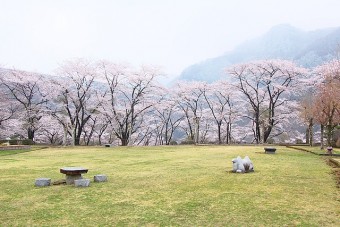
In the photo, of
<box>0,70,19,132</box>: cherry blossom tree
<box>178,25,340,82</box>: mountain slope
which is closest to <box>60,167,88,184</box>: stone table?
<box>0,70,19,132</box>: cherry blossom tree

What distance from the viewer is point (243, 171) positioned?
13562mm

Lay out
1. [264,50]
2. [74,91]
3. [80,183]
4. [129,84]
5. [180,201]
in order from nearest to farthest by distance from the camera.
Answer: [180,201]
[80,183]
[74,91]
[129,84]
[264,50]

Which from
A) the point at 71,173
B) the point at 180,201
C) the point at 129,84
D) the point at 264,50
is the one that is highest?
the point at 264,50

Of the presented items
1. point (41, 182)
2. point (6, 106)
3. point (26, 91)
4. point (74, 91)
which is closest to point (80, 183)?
point (41, 182)

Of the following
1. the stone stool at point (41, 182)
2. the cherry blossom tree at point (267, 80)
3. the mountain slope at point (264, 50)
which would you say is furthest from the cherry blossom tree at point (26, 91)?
the mountain slope at point (264, 50)

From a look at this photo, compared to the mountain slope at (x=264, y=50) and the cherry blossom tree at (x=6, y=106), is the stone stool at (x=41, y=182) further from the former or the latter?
the mountain slope at (x=264, y=50)

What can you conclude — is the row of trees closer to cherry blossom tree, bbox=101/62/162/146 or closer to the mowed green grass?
cherry blossom tree, bbox=101/62/162/146

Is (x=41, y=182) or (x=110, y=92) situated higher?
(x=110, y=92)

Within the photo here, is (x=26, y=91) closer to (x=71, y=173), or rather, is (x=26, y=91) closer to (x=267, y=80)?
(x=267, y=80)

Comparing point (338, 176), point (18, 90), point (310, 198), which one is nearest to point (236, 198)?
point (310, 198)

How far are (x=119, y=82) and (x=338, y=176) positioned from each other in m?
34.8

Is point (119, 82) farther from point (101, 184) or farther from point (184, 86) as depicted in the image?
point (101, 184)

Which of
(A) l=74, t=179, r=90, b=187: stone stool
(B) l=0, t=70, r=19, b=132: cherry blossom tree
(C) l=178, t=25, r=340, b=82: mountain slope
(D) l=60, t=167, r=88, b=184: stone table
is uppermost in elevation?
(C) l=178, t=25, r=340, b=82: mountain slope

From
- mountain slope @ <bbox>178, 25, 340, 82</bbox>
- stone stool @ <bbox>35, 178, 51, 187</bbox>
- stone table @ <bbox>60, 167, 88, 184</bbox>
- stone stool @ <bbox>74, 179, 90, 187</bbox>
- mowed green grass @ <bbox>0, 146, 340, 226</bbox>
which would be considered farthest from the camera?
mountain slope @ <bbox>178, 25, 340, 82</bbox>
